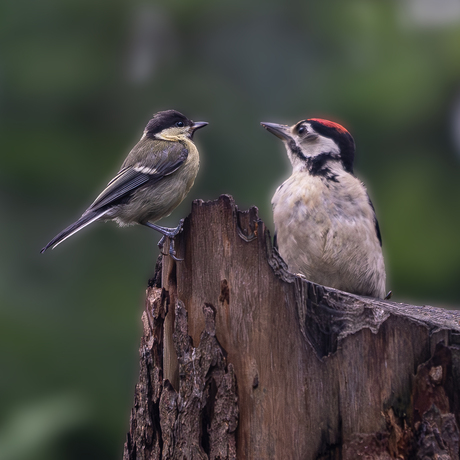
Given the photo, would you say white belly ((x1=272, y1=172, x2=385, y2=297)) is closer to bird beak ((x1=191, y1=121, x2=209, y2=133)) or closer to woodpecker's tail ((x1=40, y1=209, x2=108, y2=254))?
bird beak ((x1=191, y1=121, x2=209, y2=133))

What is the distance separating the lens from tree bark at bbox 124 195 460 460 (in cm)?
214

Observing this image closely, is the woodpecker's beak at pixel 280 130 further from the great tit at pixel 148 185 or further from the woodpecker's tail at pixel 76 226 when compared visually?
the woodpecker's tail at pixel 76 226

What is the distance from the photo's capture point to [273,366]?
231 cm

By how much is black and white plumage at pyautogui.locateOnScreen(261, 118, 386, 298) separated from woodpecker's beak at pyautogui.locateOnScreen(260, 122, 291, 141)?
215mm

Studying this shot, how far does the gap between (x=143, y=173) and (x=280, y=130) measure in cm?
107

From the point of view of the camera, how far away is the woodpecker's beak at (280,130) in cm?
411

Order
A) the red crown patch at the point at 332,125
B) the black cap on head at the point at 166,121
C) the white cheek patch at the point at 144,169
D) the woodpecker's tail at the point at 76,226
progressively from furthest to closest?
the black cap on head at the point at 166,121, the white cheek patch at the point at 144,169, the red crown patch at the point at 332,125, the woodpecker's tail at the point at 76,226

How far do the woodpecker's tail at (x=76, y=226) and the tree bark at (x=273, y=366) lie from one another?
1.11 m

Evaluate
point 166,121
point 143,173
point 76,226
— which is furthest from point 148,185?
point 166,121

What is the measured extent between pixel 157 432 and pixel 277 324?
29.8 inches

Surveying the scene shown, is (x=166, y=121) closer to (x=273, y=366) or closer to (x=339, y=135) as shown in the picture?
(x=339, y=135)

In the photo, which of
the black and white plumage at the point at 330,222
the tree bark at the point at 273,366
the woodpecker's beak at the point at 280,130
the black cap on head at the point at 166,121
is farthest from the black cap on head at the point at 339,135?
the tree bark at the point at 273,366

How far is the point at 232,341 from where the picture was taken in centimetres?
241

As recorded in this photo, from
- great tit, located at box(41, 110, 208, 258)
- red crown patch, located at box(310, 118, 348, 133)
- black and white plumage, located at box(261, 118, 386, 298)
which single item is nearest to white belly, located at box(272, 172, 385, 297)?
black and white plumage, located at box(261, 118, 386, 298)
